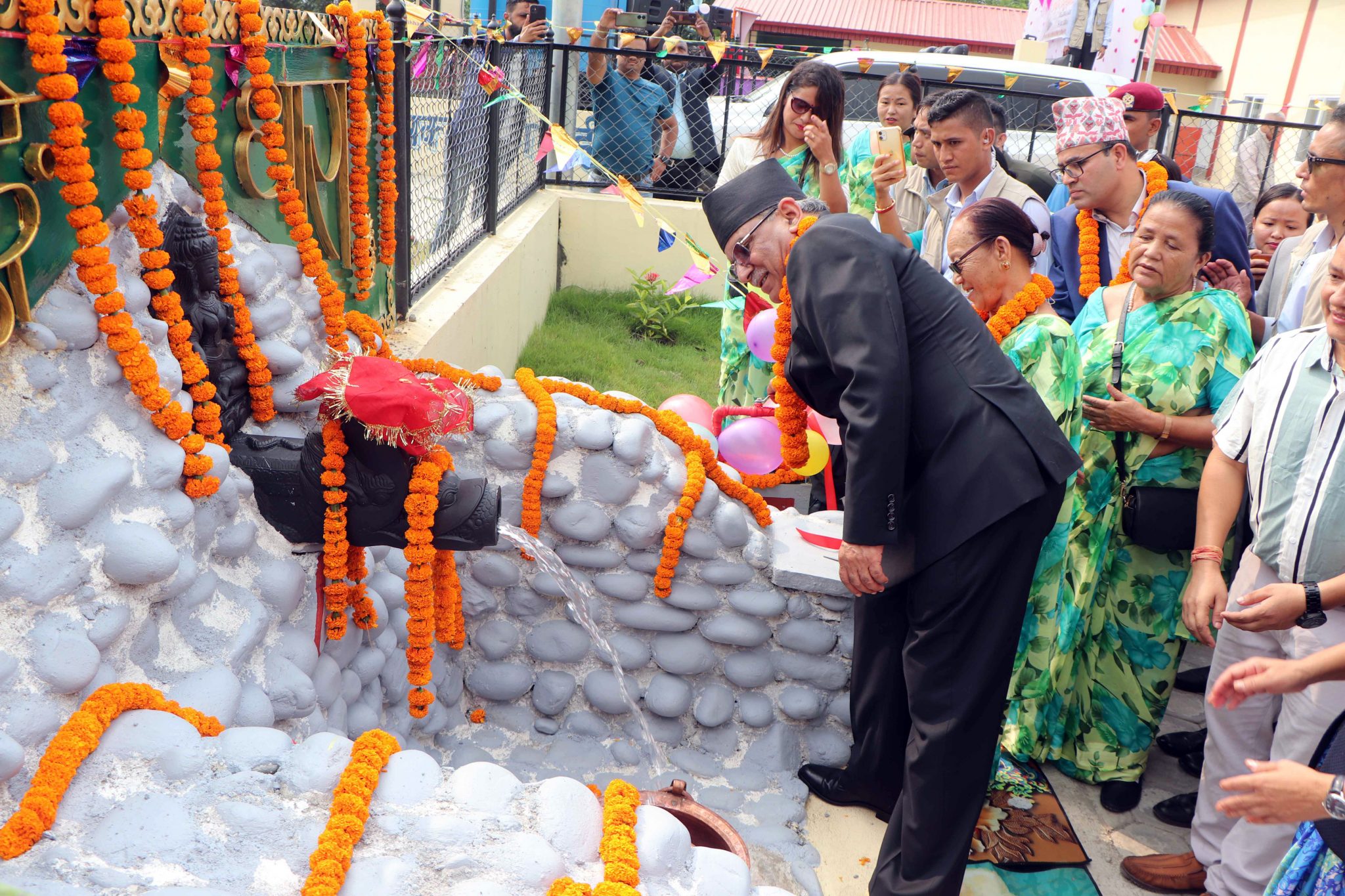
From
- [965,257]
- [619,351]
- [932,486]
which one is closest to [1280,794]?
[932,486]

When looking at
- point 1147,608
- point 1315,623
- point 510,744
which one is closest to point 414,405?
point 510,744

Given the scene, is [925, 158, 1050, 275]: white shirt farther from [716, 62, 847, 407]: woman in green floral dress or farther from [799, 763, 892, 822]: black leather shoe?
[799, 763, 892, 822]: black leather shoe

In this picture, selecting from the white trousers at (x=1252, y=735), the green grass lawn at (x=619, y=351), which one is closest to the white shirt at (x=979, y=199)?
the white trousers at (x=1252, y=735)

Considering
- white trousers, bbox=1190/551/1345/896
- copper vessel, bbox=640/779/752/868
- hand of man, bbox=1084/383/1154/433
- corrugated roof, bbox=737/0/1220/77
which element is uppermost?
corrugated roof, bbox=737/0/1220/77

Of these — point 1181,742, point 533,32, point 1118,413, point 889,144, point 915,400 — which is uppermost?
point 533,32

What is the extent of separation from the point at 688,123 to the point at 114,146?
20.7ft

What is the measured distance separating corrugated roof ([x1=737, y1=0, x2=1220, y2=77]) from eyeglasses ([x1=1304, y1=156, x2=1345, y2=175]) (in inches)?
750

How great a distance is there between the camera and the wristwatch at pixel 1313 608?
84.4 inches

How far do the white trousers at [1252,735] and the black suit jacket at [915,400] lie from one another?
2.09 feet

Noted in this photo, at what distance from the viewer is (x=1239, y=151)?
340 inches

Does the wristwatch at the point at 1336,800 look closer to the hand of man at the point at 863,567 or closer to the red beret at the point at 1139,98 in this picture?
the hand of man at the point at 863,567

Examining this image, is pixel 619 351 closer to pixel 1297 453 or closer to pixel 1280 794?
pixel 1297 453

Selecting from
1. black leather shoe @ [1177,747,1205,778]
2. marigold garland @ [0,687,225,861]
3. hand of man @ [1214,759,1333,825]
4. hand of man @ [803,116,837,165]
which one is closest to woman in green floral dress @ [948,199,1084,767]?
black leather shoe @ [1177,747,1205,778]

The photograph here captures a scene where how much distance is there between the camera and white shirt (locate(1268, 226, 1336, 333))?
10.2 feet
